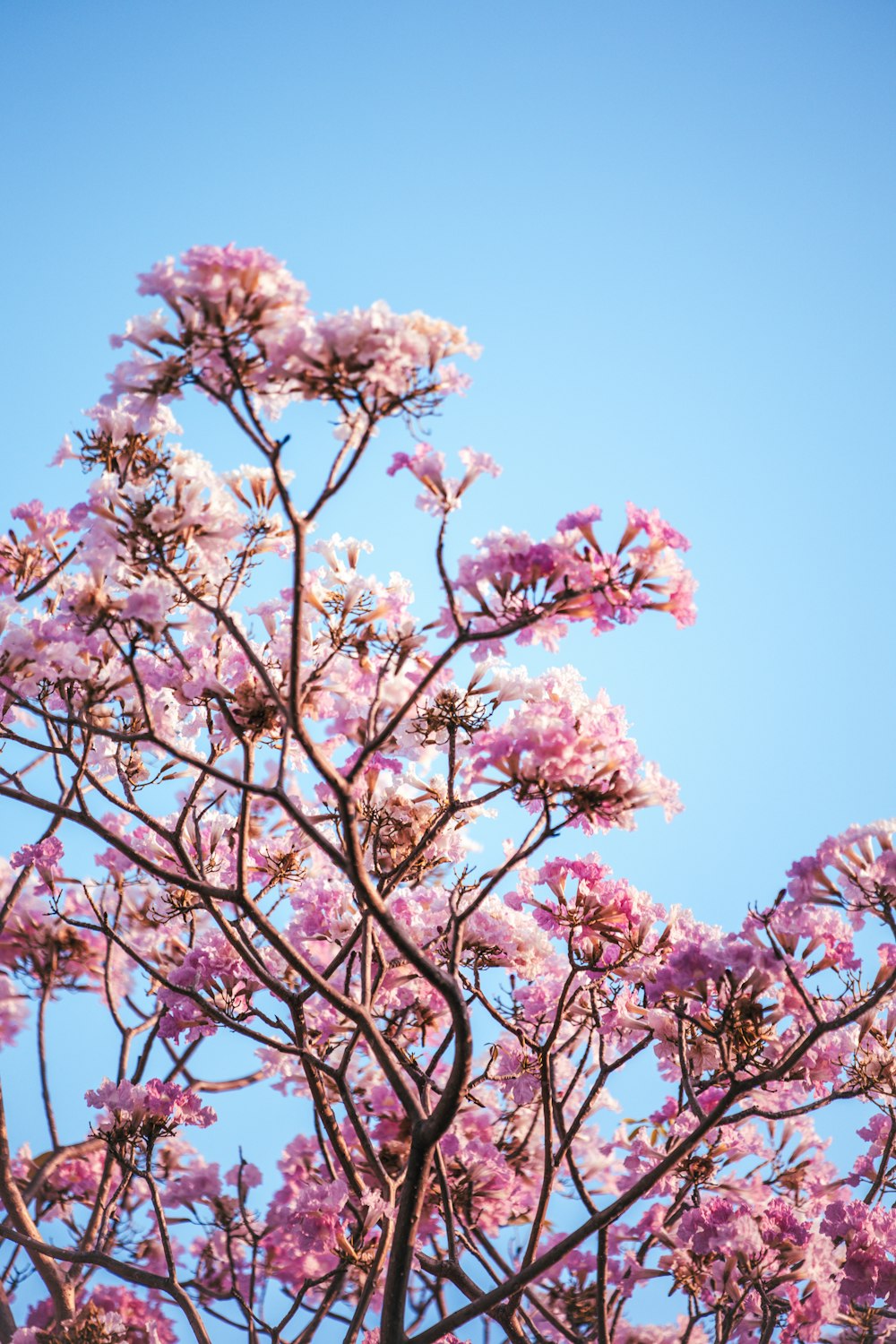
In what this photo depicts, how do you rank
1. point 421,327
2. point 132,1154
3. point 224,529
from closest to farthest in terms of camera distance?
point 421,327 → point 224,529 → point 132,1154

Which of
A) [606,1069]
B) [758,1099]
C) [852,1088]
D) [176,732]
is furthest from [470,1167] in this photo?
[176,732]

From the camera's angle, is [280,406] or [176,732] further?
[176,732]

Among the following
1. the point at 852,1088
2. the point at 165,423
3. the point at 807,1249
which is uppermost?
the point at 165,423

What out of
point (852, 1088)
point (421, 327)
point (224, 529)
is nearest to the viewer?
point (421, 327)

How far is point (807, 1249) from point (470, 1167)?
1559mm

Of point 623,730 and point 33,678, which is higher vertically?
point 33,678

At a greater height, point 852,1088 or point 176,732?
point 176,732

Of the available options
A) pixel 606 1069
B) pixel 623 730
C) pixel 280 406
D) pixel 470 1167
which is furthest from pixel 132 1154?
pixel 280 406

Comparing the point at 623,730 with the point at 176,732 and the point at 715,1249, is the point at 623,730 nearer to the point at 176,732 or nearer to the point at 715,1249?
the point at 176,732

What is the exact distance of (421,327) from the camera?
3.56 meters

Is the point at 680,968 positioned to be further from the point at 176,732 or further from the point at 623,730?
the point at 176,732

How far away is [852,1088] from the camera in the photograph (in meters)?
4.52

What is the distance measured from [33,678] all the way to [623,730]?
8.03 ft

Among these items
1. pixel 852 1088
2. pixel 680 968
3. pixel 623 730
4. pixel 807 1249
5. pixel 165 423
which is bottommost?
pixel 807 1249
